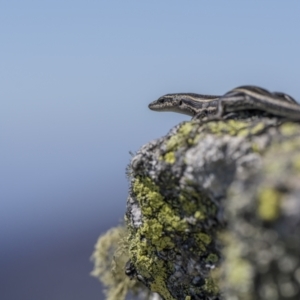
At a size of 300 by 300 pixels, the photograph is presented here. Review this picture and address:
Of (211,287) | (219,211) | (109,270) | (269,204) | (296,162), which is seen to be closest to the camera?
(269,204)

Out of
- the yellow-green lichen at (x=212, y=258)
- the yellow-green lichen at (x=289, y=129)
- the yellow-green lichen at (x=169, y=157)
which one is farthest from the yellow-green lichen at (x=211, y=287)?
the yellow-green lichen at (x=289, y=129)

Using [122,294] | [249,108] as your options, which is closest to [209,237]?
[249,108]

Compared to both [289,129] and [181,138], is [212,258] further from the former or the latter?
[289,129]

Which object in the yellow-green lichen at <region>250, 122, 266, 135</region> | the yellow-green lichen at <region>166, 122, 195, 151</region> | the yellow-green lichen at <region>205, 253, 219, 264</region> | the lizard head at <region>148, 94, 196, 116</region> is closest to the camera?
the yellow-green lichen at <region>250, 122, 266, 135</region>

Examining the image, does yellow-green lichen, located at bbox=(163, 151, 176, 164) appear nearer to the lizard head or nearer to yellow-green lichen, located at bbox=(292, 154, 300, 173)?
yellow-green lichen, located at bbox=(292, 154, 300, 173)

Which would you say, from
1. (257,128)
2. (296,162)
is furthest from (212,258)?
(296,162)

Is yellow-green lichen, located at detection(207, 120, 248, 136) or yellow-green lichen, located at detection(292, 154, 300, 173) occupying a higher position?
yellow-green lichen, located at detection(207, 120, 248, 136)

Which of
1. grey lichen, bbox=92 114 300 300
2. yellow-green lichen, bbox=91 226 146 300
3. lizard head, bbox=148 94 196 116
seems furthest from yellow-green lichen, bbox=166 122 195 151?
yellow-green lichen, bbox=91 226 146 300

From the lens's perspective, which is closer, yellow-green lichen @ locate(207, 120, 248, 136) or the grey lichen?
the grey lichen
